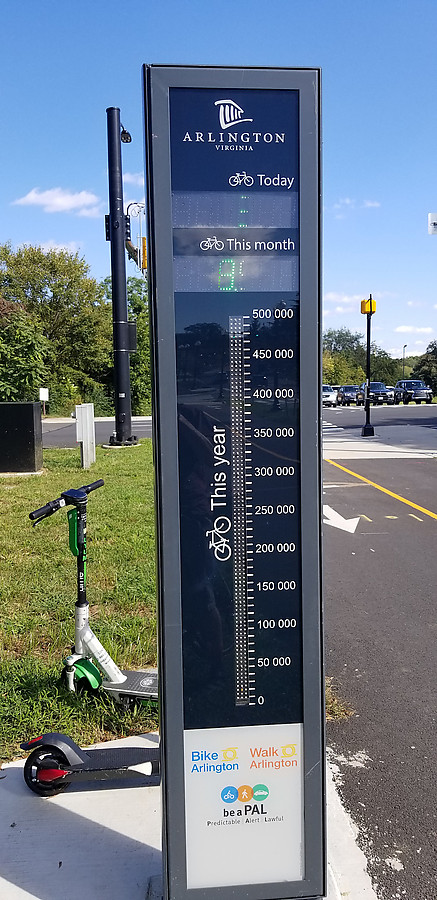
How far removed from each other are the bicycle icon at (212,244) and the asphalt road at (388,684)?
7.63 feet

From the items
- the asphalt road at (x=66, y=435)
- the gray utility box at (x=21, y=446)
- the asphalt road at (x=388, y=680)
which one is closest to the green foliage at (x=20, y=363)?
the gray utility box at (x=21, y=446)

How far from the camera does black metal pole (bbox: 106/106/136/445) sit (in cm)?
1540

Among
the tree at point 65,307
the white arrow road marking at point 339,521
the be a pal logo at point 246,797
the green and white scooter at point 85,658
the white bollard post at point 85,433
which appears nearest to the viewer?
the be a pal logo at point 246,797

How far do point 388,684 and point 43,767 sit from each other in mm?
2210

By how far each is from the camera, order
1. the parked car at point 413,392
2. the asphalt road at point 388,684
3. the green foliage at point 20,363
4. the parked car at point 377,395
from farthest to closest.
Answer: the parked car at point 413,392 < the parked car at point 377,395 < the green foliage at point 20,363 < the asphalt road at point 388,684

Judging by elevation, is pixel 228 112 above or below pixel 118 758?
above

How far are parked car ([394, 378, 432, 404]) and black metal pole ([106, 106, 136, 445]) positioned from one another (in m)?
34.1

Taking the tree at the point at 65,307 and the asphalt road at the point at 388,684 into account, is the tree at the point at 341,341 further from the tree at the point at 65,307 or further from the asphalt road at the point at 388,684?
the asphalt road at the point at 388,684

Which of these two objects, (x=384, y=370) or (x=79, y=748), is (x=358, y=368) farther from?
(x=79, y=748)

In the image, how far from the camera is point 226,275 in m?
2.19

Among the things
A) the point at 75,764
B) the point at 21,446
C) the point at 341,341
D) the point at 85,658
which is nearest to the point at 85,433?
the point at 21,446

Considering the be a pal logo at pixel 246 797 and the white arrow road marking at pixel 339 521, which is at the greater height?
the be a pal logo at pixel 246 797

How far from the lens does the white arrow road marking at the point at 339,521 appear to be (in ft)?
29.1

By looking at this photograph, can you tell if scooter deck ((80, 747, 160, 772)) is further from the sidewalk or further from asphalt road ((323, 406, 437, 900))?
asphalt road ((323, 406, 437, 900))
